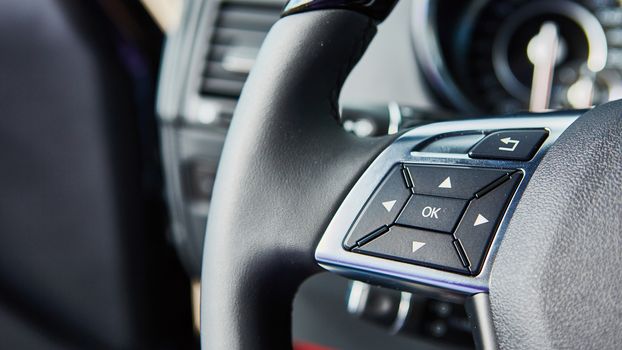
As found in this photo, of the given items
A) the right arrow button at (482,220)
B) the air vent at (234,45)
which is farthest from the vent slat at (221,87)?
the right arrow button at (482,220)

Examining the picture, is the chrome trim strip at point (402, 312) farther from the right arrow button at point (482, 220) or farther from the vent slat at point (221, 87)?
the right arrow button at point (482, 220)

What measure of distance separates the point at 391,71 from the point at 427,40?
0.06m

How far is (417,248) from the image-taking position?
0.47 metres

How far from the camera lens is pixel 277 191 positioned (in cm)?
50

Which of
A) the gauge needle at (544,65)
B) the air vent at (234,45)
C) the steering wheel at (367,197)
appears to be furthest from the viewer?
the air vent at (234,45)

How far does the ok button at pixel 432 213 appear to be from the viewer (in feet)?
1.53

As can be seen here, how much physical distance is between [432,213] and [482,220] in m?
0.04

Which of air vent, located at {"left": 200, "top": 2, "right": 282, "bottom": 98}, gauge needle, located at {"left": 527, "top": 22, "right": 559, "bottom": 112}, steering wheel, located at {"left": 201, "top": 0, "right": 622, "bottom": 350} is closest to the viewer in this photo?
steering wheel, located at {"left": 201, "top": 0, "right": 622, "bottom": 350}

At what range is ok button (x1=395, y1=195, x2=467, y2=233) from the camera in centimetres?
47

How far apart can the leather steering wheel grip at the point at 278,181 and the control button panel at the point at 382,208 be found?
0.8 inches

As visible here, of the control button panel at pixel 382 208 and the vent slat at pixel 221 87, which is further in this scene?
the vent slat at pixel 221 87

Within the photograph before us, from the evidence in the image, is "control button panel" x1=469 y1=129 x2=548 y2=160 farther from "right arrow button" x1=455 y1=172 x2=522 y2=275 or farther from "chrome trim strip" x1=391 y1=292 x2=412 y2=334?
"chrome trim strip" x1=391 y1=292 x2=412 y2=334

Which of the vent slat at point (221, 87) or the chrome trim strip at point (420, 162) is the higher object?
the chrome trim strip at point (420, 162)

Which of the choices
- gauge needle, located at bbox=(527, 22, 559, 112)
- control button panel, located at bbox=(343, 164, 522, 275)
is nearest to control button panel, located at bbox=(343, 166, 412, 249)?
control button panel, located at bbox=(343, 164, 522, 275)
